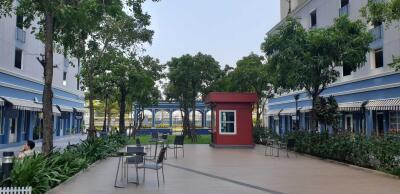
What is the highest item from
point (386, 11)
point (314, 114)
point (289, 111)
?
point (386, 11)

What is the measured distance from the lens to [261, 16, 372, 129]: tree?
17.9 meters

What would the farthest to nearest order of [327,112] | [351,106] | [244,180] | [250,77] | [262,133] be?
[250,77], [262,133], [351,106], [327,112], [244,180]

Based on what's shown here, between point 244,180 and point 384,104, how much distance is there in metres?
12.8

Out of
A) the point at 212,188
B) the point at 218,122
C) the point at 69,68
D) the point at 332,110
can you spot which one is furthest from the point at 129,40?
the point at 69,68

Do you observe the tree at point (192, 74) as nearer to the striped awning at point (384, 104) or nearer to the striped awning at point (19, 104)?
the striped awning at point (19, 104)

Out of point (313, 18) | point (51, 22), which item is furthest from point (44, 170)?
point (313, 18)

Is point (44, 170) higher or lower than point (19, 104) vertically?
lower

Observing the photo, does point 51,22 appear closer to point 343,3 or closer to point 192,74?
point 343,3

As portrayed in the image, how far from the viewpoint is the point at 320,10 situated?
3044cm

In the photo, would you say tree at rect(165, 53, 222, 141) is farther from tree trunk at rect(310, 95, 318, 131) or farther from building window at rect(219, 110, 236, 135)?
tree trunk at rect(310, 95, 318, 131)

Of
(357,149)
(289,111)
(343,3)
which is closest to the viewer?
(357,149)

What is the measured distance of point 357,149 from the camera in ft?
46.5

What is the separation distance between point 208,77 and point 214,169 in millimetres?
20253

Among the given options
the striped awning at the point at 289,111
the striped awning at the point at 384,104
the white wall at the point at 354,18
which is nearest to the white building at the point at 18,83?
Answer: the striped awning at the point at 384,104
